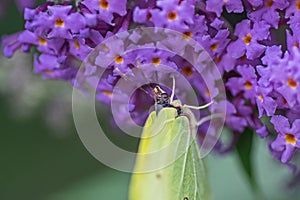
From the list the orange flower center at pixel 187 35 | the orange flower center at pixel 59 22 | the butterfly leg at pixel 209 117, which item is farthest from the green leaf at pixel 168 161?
the orange flower center at pixel 59 22

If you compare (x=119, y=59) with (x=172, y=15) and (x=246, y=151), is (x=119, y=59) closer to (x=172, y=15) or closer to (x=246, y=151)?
(x=172, y=15)

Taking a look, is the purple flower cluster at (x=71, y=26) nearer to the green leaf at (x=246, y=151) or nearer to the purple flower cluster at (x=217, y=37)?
the purple flower cluster at (x=217, y=37)

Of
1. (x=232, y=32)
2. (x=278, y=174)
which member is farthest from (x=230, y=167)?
(x=232, y=32)

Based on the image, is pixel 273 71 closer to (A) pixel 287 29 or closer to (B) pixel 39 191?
(A) pixel 287 29

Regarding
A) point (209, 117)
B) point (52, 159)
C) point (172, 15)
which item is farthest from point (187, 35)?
point (52, 159)

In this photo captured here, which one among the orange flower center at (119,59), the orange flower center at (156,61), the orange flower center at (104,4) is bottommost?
the orange flower center at (119,59)

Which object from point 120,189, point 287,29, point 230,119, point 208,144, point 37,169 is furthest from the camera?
point 37,169
